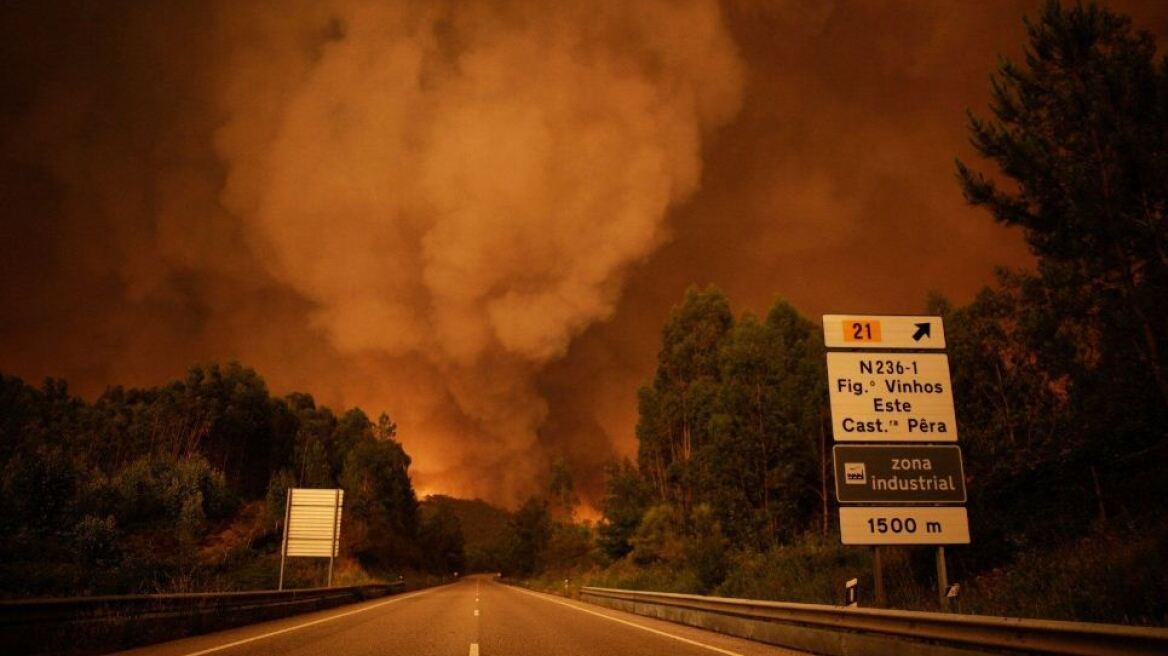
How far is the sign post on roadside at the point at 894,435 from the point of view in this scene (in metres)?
11.2

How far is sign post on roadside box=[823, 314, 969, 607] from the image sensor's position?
36.9ft

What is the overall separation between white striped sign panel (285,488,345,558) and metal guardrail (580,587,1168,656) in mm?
17825

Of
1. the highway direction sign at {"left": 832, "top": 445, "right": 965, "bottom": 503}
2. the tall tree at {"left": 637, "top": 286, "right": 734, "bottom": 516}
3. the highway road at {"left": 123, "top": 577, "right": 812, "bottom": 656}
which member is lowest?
the highway road at {"left": 123, "top": 577, "right": 812, "bottom": 656}

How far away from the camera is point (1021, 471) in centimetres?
1973

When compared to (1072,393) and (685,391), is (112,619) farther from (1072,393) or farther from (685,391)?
(685,391)

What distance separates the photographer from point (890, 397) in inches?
476

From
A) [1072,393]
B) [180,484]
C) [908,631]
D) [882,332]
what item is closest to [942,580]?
[908,631]

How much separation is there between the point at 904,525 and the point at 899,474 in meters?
0.91

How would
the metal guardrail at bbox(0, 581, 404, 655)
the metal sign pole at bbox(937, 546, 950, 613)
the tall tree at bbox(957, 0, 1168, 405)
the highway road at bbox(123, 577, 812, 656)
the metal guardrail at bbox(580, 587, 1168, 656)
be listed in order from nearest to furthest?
the metal guardrail at bbox(580, 587, 1168, 656)
the metal guardrail at bbox(0, 581, 404, 655)
the highway road at bbox(123, 577, 812, 656)
the metal sign pole at bbox(937, 546, 950, 613)
the tall tree at bbox(957, 0, 1168, 405)

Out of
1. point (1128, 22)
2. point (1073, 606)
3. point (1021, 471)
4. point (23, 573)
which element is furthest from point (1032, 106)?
point (23, 573)

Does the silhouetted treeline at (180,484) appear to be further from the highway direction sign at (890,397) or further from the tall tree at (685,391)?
the tall tree at (685,391)

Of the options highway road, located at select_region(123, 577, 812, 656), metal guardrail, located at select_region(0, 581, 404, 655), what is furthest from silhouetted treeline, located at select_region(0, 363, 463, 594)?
highway road, located at select_region(123, 577, 812, 656)

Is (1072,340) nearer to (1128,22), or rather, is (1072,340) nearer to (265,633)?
(1128,22)

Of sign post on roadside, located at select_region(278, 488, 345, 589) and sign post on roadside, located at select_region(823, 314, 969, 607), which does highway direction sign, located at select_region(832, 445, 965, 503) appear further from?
sign post on roadside, located at select_region(278, 488, 345, 589)
